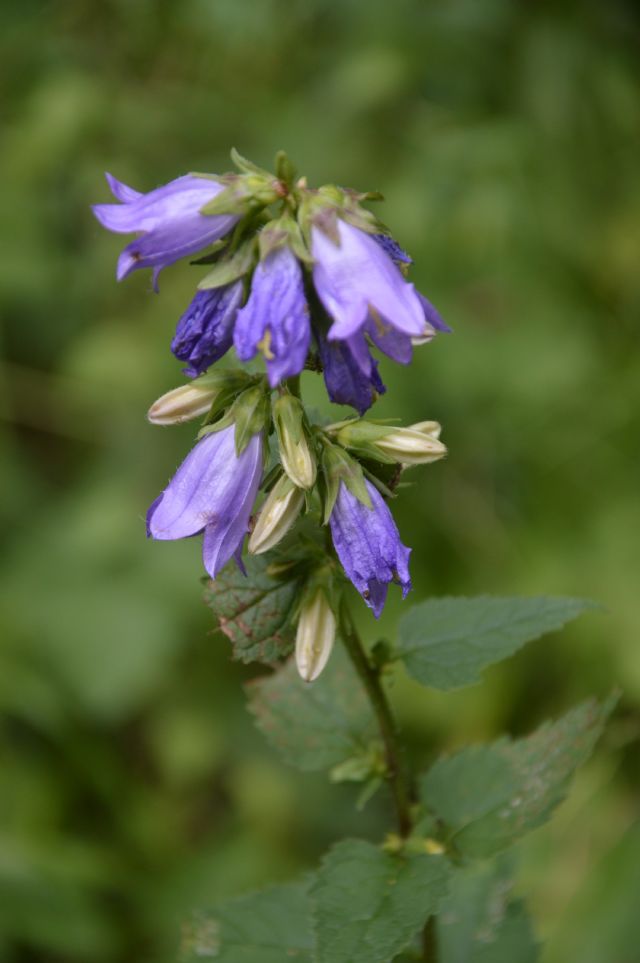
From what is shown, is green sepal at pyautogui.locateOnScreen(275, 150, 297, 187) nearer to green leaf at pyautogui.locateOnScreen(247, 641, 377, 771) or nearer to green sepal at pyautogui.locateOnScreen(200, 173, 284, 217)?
green sepal at pyautogui.locateOnScreen(200, 173, 284, 217)

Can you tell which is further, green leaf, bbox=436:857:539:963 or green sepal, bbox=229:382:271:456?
green leaf, bbox=436:857:539:963

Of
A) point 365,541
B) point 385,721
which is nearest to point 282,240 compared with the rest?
point 365,541

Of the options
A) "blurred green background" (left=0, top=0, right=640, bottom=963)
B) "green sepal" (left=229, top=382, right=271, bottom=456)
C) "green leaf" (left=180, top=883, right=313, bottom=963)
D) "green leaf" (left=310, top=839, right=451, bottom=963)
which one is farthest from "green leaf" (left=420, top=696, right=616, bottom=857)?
"blurred green background" (left=0, top=0, right=640, bottom=963)

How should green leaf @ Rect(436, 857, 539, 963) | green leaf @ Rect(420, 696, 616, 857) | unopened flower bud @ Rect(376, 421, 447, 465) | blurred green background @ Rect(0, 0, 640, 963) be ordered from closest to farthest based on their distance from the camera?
unopened flower bud @ Rect(376, 421, 447, 465)
green leaf @ Rect(420, 696, 616, 857)
green leaf @ Rect(436, 857, 539, 963)
blurred green background @ Rect(0, 0, 640, 963)

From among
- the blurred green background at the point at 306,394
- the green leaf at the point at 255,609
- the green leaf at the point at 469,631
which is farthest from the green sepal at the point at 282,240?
the blurred green background at the point at 306,394

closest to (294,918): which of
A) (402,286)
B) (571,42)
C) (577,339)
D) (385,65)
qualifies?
(402,286)

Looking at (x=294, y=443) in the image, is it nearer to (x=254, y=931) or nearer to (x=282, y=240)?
(x=282, y=240)

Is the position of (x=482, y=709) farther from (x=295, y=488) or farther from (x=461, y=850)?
(x=295, y=488)

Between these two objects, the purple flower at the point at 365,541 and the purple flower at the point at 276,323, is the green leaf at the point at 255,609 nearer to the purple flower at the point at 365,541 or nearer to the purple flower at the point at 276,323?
the purple flower at the point at 365,541
